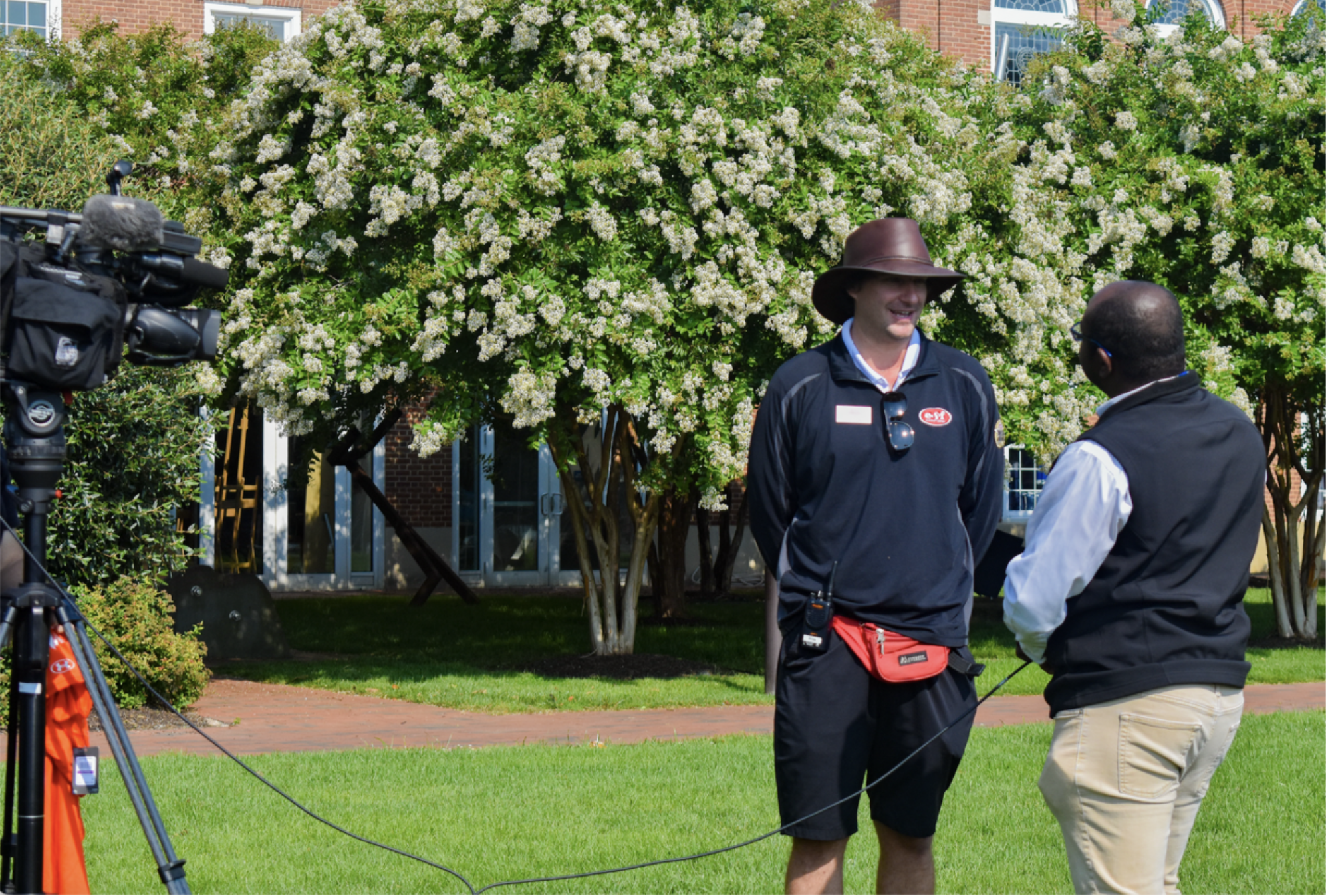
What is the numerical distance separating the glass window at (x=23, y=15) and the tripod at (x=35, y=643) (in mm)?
17383

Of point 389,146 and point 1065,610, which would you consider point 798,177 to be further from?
point 1065,610

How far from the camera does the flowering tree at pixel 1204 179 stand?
1210 cm

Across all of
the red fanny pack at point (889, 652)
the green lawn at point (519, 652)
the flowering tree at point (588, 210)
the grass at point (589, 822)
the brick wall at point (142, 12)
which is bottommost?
the green lawn at point (519, 652)

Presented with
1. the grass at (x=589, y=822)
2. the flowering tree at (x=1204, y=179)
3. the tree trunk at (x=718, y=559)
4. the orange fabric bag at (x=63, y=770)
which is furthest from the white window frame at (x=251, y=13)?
the orange fabric bag at (x=63, y=770)

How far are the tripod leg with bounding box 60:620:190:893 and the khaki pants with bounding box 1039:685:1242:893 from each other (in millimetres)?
2015

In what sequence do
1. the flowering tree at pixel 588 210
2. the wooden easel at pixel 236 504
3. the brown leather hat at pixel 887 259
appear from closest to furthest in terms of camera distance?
the brown leather hat at pixel 887 259
the flowering tree at pixel 588 210
the wooden easel at pixel 236 504

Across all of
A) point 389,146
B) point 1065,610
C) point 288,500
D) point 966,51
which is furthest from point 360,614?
point 1065,610

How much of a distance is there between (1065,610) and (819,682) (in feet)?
2.53

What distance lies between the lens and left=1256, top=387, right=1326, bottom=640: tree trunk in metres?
15.1

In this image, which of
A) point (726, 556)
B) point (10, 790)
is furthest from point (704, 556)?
point (10, 790)

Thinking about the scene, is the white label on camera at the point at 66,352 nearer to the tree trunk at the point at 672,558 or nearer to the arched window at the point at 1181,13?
the tree trunk at the point at 672,558

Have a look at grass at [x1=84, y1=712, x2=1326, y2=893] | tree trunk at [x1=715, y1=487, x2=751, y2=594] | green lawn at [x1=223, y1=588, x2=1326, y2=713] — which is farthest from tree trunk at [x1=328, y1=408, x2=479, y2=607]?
grass at [x1=84, y1=712, x2=1326, y2=893]

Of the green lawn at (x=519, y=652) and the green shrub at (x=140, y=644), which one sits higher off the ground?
the green shrub at (x=140, y=644)

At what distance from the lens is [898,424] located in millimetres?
3801
